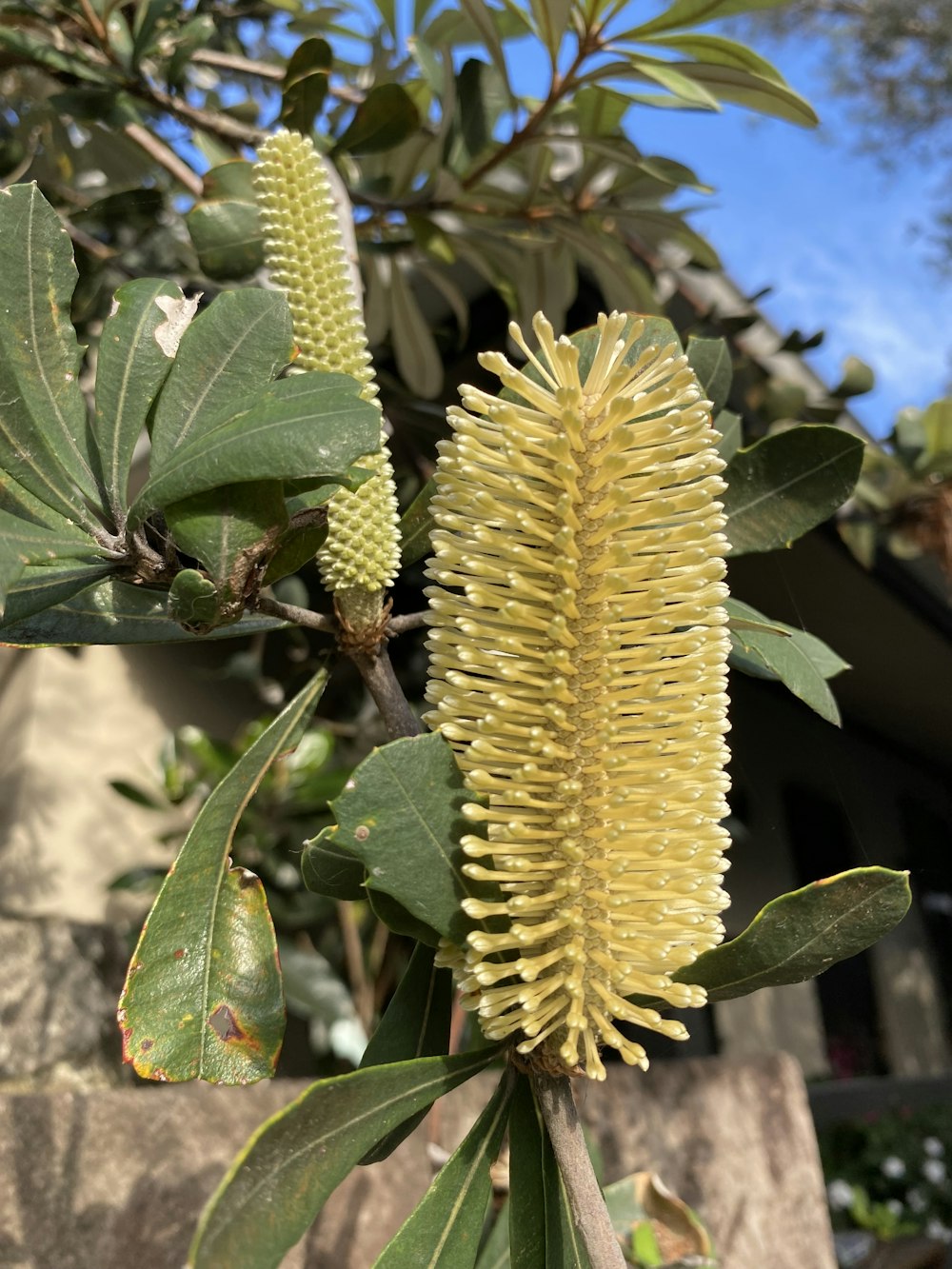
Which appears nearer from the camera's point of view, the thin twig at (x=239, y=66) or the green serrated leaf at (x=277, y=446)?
the green serrated leaf at (x=277, y=446)

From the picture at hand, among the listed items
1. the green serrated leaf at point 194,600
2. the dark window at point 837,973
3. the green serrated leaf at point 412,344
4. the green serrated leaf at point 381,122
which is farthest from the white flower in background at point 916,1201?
the green serrated leaf at point 194,600

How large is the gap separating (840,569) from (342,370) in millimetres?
2832

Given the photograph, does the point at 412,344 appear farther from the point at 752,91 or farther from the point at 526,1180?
the point at 526,1180

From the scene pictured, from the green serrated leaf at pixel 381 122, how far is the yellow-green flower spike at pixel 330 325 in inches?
15.6

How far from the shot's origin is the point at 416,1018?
0.58 meters

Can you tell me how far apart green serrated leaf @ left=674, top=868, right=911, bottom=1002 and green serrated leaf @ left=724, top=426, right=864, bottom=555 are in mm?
279

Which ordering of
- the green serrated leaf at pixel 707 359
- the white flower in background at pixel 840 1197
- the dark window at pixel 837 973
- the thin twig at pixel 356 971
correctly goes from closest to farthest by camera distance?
the green serrated leaf at pixel 707 359 → the thin twig at pixel 356 971 → the white flower in background at pixel 840 1197 → the dark window at pixel 837 973

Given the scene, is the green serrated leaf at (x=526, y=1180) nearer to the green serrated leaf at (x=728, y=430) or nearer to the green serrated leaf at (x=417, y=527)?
the green serrated leaf at (x=417, y=527)

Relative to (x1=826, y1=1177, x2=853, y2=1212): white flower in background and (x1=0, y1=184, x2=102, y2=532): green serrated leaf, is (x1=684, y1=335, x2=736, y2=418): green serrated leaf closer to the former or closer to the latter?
(x1=0, y1=184, x2=102, y2=532): green serrated leaf

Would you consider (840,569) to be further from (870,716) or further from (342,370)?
(342,370)

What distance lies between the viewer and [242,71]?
1.29 m

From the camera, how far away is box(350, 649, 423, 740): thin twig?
22.4 inches

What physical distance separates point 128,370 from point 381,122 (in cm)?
63

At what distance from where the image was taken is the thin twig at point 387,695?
0.57 meters
